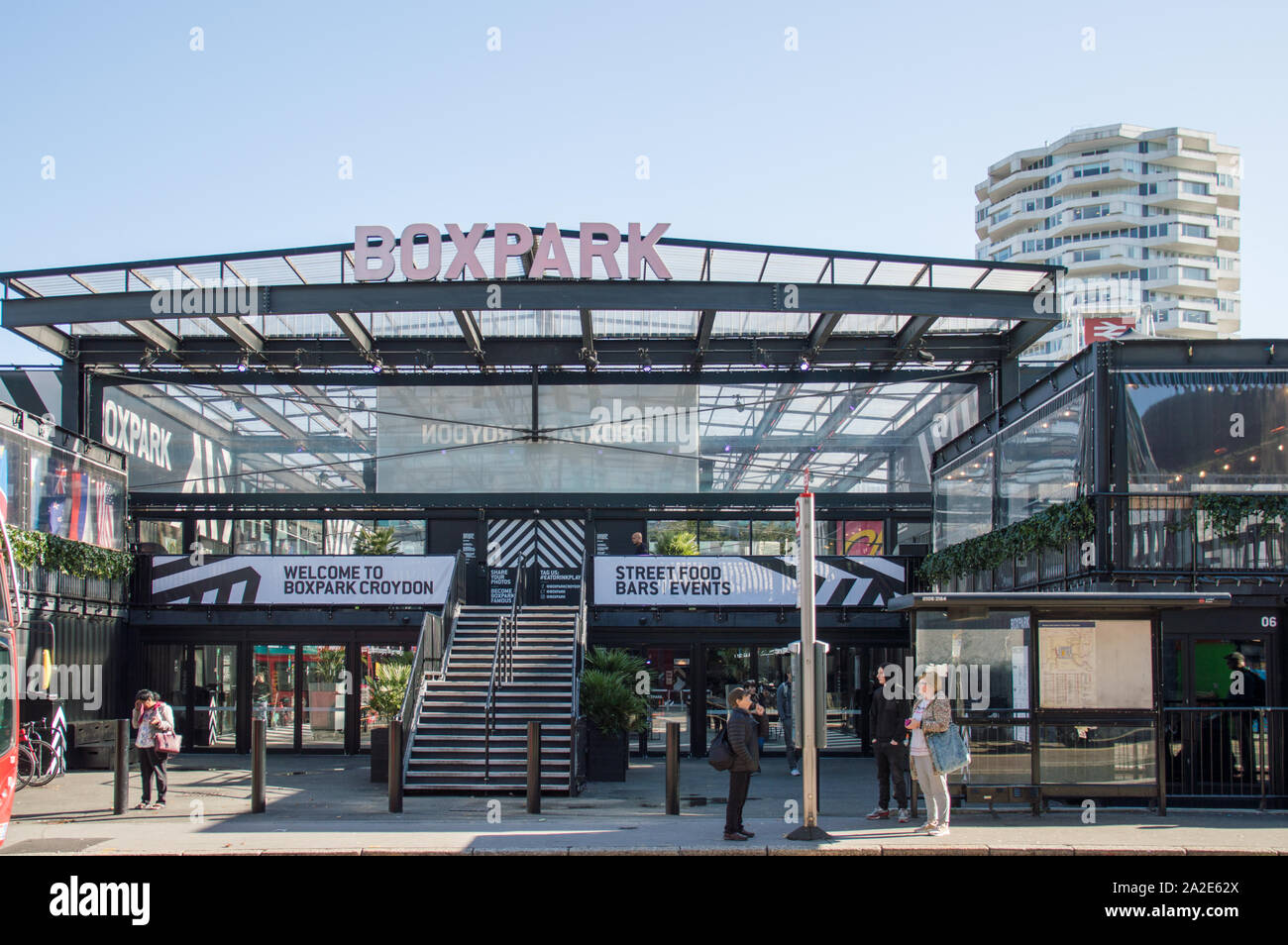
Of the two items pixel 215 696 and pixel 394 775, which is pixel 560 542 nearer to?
pixel 215 696

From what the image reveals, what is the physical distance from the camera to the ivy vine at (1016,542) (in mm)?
17281

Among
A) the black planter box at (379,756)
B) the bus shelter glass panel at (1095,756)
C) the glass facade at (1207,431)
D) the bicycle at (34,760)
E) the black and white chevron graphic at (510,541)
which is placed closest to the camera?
the bus shelter glass panel at (1095,756)

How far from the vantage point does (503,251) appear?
76.3 ft

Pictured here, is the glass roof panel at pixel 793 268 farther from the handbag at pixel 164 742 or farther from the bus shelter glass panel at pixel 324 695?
the handbag at pixel 164 742

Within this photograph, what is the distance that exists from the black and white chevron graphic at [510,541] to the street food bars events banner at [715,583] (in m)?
2.11

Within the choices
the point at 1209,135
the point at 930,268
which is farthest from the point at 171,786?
the point at 1209,135

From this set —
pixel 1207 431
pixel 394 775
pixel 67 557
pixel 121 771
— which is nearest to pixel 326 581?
pixel 67 557

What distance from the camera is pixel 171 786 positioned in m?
18.2

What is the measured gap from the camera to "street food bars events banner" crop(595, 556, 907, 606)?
25.0 m

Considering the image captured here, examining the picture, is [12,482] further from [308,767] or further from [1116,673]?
[1116,673]

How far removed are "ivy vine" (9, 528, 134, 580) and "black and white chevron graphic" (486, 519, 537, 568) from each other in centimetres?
721

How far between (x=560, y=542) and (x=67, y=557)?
31.2ft

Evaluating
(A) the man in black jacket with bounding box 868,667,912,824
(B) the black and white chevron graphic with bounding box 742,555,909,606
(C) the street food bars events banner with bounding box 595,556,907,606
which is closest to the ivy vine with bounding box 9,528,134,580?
(C) the street food bars events banner with bounding box 595,556,907,606

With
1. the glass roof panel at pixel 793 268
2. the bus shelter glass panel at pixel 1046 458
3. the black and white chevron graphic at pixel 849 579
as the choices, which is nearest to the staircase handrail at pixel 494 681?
the black and white chevron graphic at pixel 849 579
